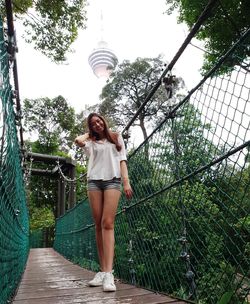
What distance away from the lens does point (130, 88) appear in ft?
56.3

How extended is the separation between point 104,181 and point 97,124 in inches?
13.8

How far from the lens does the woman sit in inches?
73.9

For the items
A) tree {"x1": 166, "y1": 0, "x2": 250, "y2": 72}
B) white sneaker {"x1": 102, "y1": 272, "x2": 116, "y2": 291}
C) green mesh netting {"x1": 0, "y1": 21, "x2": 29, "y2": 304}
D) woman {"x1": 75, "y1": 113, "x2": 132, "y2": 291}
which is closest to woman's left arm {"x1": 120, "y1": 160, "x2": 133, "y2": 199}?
woman {"x1": 75, "y1": 113, "x2": 132, "y2": 291}

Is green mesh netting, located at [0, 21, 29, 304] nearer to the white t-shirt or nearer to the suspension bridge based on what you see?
the suspension bridge

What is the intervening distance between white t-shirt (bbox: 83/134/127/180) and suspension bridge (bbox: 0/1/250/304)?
0.61 feet

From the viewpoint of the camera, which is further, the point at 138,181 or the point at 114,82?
the point at 114,82

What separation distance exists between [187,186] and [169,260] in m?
0.45

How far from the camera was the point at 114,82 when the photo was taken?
57.0ft

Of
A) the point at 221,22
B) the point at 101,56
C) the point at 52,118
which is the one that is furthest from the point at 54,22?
the point at 101,56

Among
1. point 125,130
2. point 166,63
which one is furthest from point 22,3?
point 166,63

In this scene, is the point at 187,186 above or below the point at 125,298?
above

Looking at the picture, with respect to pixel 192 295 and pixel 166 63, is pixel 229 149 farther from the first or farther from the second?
pixel 166 63

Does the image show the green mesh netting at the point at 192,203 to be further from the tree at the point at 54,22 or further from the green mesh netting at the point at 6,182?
the tree at the point at 54,22

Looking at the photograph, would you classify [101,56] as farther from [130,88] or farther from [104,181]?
[104,181]
